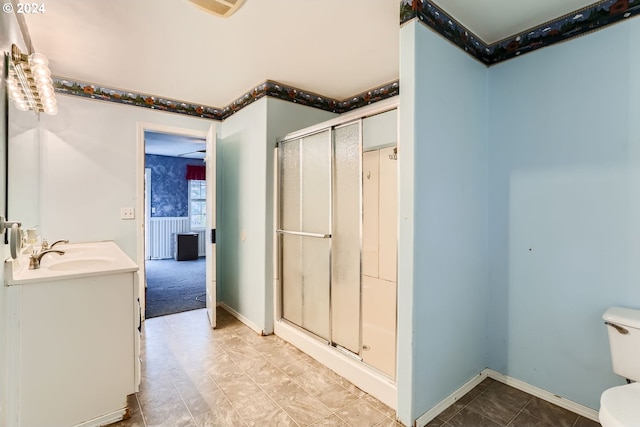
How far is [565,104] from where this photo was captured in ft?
6.00

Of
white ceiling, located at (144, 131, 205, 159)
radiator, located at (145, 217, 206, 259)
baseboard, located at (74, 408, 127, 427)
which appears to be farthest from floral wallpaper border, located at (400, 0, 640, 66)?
radiator, located at (145, 217, 206, 259)

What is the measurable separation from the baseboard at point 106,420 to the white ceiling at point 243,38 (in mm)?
2364

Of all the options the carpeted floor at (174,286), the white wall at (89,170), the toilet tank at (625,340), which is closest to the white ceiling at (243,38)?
the white wall at (89,170)

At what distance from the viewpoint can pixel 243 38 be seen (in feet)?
6.84

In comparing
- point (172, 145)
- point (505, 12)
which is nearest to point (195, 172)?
point (172, 145)

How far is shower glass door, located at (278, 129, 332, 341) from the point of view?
8.02 feet

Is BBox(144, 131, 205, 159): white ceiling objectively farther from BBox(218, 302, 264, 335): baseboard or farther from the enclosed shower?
the enclosed shower

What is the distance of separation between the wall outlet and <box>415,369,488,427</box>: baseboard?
3.07 m

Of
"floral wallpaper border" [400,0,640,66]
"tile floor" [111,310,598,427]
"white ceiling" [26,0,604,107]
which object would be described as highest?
"white ceiling" [26,0,604,107]

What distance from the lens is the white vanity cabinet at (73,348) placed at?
4.87 ft

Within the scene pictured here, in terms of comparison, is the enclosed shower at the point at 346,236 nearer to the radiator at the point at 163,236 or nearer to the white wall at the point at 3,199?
the white wall at the point at 3,199

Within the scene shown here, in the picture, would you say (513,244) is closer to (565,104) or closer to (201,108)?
(565,104)

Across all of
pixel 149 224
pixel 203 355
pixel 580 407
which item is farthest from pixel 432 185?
pixel 149 224

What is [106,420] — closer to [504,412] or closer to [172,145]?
[504,412]
